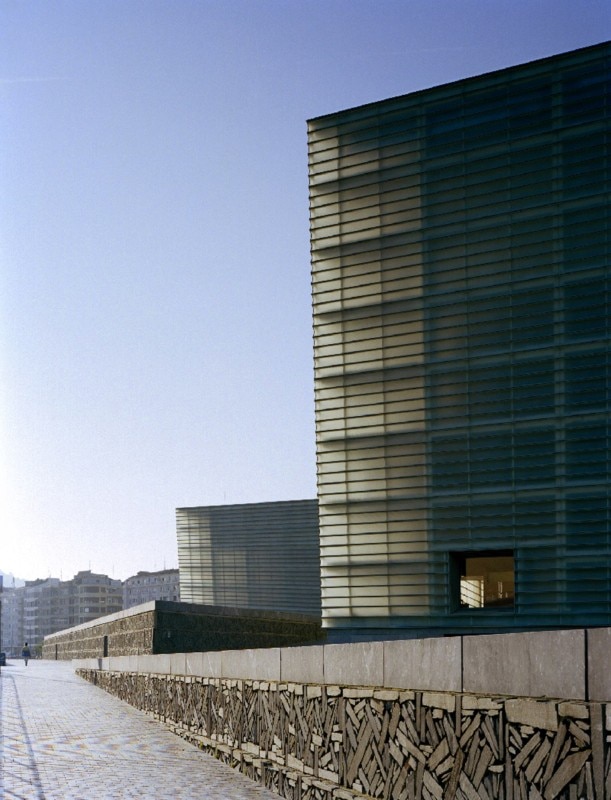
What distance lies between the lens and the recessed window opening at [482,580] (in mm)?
27672

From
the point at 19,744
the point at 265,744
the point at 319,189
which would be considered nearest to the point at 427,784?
the point at 265,744

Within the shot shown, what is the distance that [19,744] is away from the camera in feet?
59.3

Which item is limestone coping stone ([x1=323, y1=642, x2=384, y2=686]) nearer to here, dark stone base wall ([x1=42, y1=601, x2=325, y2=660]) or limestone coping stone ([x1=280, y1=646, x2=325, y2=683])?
limestone coping stone ([x1=280, y1=646, x2=325, y2=683])

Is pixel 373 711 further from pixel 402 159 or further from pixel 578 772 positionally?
pixel 402 159

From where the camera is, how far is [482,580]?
4406cm

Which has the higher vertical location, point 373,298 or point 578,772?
point 373,298

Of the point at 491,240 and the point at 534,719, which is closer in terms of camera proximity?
the point at 534,719

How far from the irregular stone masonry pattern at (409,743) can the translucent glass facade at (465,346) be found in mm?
10410

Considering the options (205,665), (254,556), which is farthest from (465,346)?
(254,556)

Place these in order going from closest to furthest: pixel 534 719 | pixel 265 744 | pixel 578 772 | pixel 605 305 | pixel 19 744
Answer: pixel 578 772 < pixel 534 719 < pixel 265 744 < pixel 19 744 < pixel 605 305

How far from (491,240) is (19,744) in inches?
608

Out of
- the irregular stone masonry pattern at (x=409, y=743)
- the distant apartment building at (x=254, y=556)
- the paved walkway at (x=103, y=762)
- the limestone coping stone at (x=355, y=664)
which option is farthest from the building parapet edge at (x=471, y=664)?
the distant apartment building at (x=254, y=556)

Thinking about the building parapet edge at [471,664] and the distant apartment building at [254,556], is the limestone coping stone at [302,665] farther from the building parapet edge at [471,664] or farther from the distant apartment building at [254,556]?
the distant apartment building at [254,556]

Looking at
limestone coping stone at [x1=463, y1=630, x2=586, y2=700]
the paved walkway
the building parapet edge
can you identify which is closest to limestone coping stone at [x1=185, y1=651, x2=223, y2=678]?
the paved walkway
